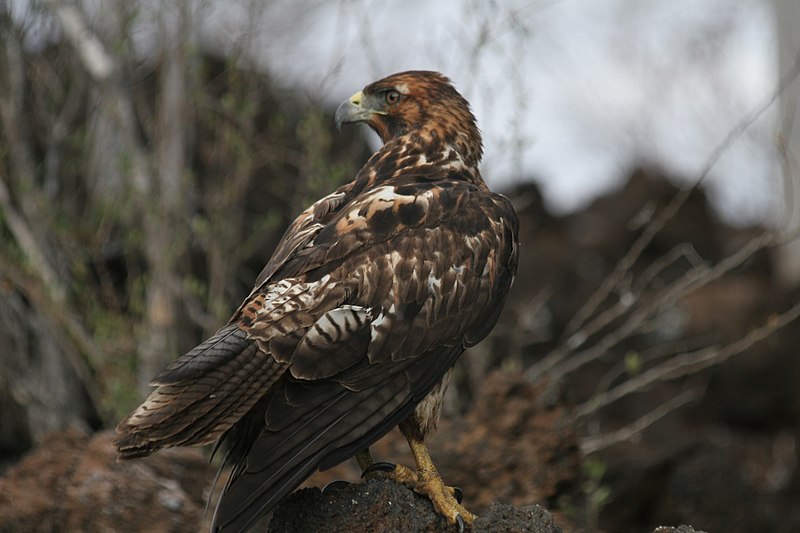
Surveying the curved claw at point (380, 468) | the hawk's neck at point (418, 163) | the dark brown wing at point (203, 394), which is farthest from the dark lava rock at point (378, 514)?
the hawk's neck at point (418, 163)

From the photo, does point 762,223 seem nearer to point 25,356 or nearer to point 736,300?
point 736,300

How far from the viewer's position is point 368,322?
177 inches

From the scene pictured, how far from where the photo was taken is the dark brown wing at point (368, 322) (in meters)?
4.20

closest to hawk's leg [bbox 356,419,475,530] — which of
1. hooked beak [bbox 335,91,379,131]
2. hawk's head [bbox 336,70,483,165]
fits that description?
hawk's head [bbox 336,70,483,165]

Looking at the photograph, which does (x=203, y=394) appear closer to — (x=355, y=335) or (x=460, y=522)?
(x=355, y=335)

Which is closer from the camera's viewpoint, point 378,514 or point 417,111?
point 378,514

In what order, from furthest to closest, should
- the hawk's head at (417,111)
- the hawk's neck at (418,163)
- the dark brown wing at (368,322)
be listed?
1. the hawk's head at (417,111)
2. the hawk's neck at (418,163)
3. the dark brown wing at (368,322)

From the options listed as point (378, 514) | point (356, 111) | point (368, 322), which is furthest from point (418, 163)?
point (378, 514)

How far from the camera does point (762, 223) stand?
61.8 feet

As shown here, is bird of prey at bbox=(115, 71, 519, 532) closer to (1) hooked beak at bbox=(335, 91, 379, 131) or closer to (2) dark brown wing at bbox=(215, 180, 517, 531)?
(2) dark brown wing at bbox=(215, 180, 517, 531)

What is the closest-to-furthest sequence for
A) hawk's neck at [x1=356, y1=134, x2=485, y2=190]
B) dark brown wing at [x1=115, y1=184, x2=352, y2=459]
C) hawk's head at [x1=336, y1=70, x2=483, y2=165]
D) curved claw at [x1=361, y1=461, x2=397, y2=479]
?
dark brown wing at [x1=115, y1=184, x2=352, y2=459], curved claw at [x1=361, y1=461, x2=397, y2=479], hawk's neck at [x1=356, y1=134, x2=485, y2=190], hawk's head at [x1=336, y1=70, x2=483, y2=165]

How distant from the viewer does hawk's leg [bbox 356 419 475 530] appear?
4.49m

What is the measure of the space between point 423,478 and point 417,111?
1.67 metres

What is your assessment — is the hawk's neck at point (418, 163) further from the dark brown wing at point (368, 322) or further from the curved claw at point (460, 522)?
the curved claw at point (460, 522)
